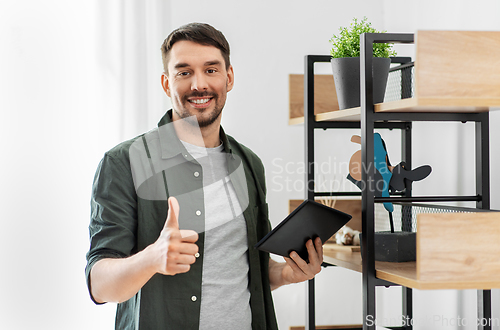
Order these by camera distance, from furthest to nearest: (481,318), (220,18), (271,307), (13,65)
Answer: (220,18) < (13,65) < (271,307) < (481,318)

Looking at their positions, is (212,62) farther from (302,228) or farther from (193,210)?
(302,228)

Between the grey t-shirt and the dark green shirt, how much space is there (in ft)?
0.07

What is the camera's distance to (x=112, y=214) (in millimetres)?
1175

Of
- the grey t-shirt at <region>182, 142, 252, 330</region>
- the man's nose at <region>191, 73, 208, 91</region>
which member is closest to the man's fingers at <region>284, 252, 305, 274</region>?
the grey t-shirt at <region>182, 142, 252, 330</region>

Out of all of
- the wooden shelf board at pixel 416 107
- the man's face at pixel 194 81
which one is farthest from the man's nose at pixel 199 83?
the wooden shelf board at pixel 416 107

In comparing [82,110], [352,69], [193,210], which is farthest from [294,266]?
[82,110]

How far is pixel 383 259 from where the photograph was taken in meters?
1.29

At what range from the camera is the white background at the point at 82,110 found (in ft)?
5.83

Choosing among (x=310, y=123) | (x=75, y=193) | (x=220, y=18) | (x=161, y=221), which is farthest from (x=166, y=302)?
(x=220, y=18)

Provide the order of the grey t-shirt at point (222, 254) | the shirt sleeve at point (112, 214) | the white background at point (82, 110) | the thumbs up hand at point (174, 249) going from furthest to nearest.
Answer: the white background at point (82, 110) < the grey t-shirt at point (222, 254) < the shirt sleeve at point (112, 214) < the thumbs up hand at point (174, 249)

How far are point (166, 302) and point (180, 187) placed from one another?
0.29 m

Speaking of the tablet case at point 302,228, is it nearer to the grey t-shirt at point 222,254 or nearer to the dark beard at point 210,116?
the grey t-shirt at point 222,254

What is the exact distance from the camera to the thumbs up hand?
36.5 inches

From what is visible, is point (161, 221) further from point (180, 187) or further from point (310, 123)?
point (310, 123)
